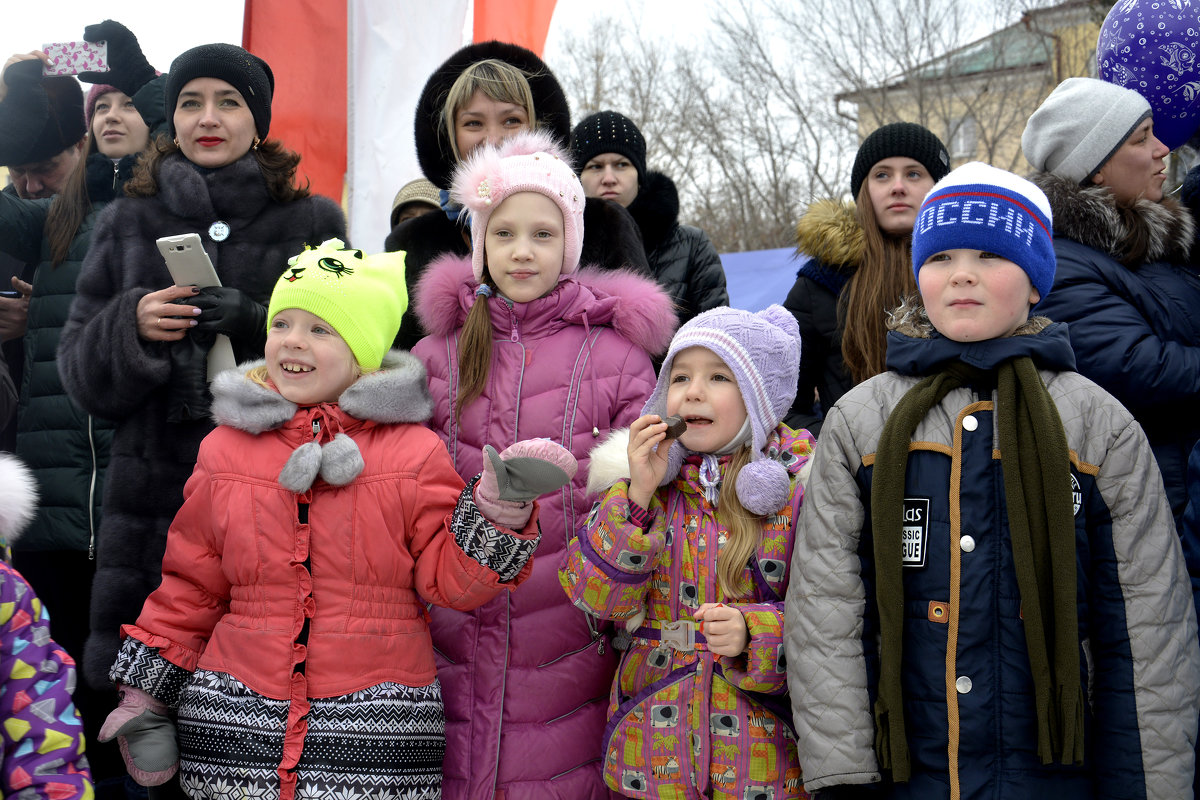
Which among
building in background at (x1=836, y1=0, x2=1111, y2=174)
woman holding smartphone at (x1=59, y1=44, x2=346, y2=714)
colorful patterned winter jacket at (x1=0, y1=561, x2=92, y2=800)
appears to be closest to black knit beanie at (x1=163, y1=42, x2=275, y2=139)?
woman holding smartphone at (x1=59, y1=44, x2=346, y2=714)

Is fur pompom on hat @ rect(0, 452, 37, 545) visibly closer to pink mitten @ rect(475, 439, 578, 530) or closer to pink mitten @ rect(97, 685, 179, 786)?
pink mitten @ rect(97, 685, 179, 786)

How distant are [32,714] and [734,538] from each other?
1.54 meters

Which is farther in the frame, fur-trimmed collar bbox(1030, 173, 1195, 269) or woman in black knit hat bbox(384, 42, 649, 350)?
woman in black knit hat bbox(384, 42, 649, 350)

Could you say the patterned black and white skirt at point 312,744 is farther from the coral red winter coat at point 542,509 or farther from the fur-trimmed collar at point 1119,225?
the fur-trimmed collar at point 1119,225

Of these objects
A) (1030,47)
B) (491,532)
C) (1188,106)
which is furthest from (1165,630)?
(1030,47)

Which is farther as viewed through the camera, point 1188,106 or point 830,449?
point 1188,106

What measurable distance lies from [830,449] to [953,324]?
1.31ft

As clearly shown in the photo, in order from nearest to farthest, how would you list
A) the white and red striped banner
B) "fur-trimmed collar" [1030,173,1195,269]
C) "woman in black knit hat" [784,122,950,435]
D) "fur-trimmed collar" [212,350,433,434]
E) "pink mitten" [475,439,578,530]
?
1. "pink mitten" [475,439,578,530]
2. "fur-trimmed collar" [212,350,433,434]
3. "fur-trimmed collar" [1030,173,1195,269]
4. "woman in black knit hat" [784,122,950,435]
5. the white and red striped banner

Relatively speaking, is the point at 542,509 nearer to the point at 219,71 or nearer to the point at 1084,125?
the point at 219,71

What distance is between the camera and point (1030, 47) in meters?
18.3

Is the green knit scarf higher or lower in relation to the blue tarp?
lower

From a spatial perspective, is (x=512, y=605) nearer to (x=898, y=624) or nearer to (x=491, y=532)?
(x=491, y=532)

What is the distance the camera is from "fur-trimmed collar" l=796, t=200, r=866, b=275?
384 cm

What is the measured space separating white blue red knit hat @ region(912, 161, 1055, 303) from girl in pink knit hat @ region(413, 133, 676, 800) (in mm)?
864
